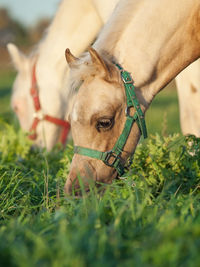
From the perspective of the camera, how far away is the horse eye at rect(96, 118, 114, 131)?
8.90ft

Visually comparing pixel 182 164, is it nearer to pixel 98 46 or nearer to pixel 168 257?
pixel 98 46

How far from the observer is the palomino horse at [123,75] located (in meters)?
2.72

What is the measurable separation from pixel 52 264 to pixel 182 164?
5.55 ft

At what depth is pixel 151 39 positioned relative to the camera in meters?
2.91

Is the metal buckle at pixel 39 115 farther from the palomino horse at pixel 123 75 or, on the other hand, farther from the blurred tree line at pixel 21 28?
the blurred tree line at pixel 21 28

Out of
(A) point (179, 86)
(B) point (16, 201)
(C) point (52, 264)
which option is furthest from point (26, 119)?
(C) point (52, 264)

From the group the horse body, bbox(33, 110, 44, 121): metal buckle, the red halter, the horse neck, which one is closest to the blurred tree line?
the red halter

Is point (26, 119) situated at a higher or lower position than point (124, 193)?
higher

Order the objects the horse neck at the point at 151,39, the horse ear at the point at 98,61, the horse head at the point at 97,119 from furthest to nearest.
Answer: the horse neck at the point at 151,39 → the horse head at the point at 97,119 → the horse ear at the point at 98,61

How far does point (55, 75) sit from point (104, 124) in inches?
99.2

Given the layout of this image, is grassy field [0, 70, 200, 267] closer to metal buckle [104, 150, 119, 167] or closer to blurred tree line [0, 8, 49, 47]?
metal buckle [104, 150, 119, 167]

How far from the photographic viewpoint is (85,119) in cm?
271

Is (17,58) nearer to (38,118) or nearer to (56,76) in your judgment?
(56,76)

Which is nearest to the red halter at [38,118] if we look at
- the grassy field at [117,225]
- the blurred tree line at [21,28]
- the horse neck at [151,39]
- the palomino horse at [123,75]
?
the grassy field at [117,225]
